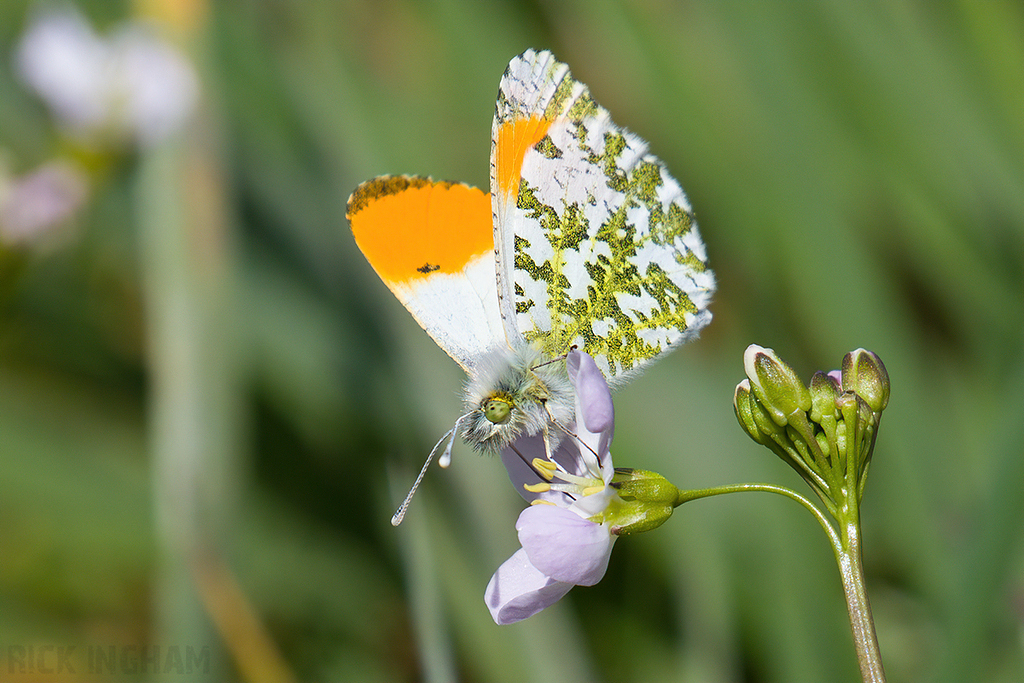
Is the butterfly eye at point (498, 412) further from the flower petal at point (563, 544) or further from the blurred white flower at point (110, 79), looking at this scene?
the blurred white flower at point (110, 79)

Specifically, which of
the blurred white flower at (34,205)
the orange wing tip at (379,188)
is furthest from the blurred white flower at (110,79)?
the orange wing tip at (379,188)

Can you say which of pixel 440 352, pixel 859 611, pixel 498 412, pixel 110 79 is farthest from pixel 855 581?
pixel 110 79

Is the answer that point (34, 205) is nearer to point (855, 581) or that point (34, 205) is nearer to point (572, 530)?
point (572, 530)

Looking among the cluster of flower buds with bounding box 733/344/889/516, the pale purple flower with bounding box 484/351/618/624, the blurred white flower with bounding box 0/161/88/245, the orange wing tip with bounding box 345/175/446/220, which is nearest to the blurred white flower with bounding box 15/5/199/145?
the blurred white flower with bounding box 0/161/88/245

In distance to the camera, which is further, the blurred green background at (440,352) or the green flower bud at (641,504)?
the blurred green background at (440,352)

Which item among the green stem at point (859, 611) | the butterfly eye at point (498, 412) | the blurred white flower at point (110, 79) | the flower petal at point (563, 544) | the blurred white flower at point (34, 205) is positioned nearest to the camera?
the green stem at point (859, 611)

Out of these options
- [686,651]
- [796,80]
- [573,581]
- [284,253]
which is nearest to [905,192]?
[796,80]

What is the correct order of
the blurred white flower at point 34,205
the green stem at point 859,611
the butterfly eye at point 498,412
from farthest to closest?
the blurred white flower at point 34,205
the butterfly eye at point 498,412
the green stem at point 859,611
